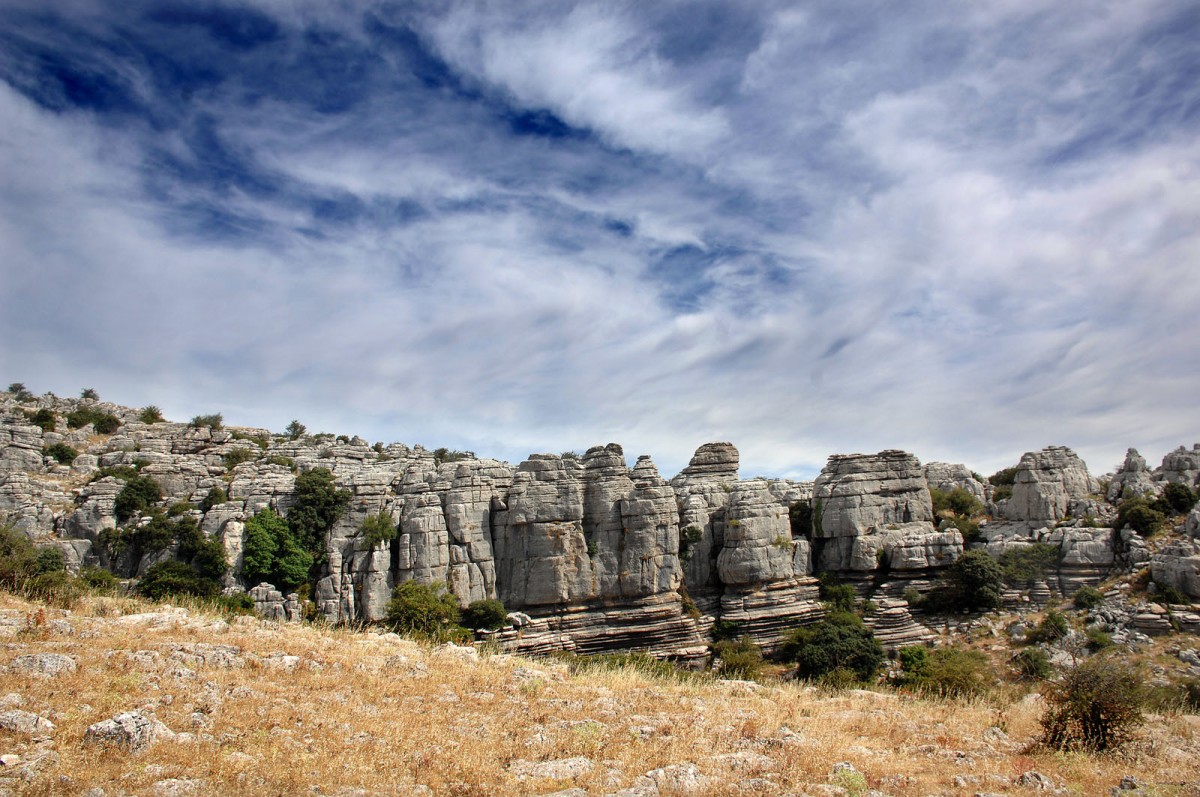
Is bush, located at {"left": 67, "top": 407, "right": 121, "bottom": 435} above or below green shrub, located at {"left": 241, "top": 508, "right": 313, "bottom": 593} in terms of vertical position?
above

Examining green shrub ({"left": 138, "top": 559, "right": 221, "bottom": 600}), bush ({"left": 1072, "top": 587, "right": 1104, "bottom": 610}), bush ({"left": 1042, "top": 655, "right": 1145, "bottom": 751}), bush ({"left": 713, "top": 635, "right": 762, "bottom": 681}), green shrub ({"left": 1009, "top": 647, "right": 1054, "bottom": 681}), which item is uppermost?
green shrub ({"left": 138, "top": 559, "right": 221, "bottom": 600})

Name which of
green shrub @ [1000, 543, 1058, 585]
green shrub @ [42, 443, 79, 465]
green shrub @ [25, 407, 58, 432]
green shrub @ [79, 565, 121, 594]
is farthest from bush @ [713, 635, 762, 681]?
green shrub @ [25, 407, 58, 432]

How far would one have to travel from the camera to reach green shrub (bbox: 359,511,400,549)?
4059 cm

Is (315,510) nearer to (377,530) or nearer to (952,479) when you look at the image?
(377,530)

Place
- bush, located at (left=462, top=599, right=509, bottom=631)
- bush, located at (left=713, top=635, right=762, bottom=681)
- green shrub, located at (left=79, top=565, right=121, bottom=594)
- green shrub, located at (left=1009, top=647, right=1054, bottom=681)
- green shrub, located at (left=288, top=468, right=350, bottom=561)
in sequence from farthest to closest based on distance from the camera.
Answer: green shrub, located at (left=288, top=468, right=350, bottom=561) < bush, located at (left=462, top=599, right=509, bottom=631) < bush, located at (left=713, top=635, right=762, bottom=681) < green shrub, located at (left=1009, top=647, right=1054, bottom=681) < green shrub, located at (left=79, top=565, right=121, bottom=594)

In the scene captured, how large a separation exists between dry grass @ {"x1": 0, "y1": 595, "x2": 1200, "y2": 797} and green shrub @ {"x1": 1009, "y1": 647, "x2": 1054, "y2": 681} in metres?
21.2

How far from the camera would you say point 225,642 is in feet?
48.9

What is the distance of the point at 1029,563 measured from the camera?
4556 cm

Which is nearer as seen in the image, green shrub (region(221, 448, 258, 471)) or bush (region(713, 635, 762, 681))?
bush (region(713, 635, 762, 681))

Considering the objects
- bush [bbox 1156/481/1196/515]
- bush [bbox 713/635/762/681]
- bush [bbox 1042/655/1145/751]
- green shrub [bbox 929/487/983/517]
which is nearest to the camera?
bush [bbox 1042/655/1145/751]

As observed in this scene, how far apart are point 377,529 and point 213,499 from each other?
10188mm

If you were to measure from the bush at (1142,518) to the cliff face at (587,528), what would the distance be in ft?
4.47

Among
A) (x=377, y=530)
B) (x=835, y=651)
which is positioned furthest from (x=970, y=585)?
(x=377, y=530)

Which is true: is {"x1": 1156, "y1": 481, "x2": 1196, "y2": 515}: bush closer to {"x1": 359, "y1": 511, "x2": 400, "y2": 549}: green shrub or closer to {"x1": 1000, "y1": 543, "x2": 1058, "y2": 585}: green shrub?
{"x1": 1000, "y1": 543, "x2": 1058, "y2": 585}: green shrub
